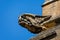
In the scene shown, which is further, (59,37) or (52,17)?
(52,17)

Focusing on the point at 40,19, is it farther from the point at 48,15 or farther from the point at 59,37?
the point at 59,37

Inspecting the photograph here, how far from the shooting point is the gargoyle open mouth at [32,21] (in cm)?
748

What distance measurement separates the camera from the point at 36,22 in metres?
7.50

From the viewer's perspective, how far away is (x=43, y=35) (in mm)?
7203

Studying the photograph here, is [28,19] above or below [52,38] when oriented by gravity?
above

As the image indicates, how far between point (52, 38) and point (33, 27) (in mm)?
639

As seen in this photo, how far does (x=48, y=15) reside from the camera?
7.56m

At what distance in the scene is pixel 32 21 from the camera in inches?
297

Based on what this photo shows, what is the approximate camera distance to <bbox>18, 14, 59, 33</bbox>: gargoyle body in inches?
291

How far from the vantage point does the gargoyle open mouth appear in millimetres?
7482

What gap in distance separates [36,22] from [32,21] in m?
0.09

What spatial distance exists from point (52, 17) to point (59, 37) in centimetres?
66

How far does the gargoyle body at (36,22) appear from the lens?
7384mm

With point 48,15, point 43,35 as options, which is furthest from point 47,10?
point 43,35
